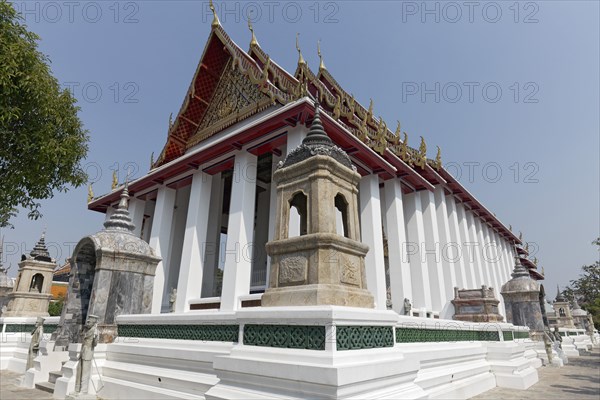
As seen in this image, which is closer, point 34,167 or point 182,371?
point 182,371

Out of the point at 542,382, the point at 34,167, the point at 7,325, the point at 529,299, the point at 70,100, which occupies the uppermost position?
the point at 70,100

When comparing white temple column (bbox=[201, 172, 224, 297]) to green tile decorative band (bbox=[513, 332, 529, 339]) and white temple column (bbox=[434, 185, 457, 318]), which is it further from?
green tile decorative band (bbox=[513, 332, 529, 339])

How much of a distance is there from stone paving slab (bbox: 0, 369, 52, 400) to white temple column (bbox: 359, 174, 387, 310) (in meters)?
7.62

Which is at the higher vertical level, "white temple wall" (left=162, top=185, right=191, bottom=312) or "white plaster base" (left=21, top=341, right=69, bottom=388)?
"white temple wall" (left=162, top=185, right=191, bottom=312)

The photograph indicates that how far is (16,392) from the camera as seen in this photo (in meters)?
7.05

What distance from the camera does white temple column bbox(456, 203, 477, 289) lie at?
18078 mm

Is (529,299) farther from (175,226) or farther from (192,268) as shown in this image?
(175,226)

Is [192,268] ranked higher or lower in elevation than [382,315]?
higher

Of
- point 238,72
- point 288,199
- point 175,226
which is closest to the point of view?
point 288,199

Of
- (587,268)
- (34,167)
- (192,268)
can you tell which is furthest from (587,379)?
(587,268)

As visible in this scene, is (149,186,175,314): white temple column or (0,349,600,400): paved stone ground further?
(149,186,175,314): white temple column

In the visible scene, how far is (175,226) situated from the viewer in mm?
16531

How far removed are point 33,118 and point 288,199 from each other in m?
6.32

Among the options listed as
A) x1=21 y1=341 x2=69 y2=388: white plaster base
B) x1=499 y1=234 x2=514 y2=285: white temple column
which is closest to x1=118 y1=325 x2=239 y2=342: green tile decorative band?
x1=21 y1=341 x2=69 y2=388: white plaster base
